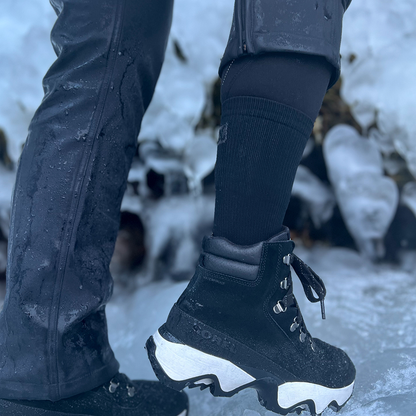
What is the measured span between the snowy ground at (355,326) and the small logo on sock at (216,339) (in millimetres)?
165

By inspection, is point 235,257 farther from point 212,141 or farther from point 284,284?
point 212,141

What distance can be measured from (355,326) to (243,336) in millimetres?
558

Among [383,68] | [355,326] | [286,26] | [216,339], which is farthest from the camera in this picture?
[383,68]

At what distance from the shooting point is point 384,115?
1597 millimetres

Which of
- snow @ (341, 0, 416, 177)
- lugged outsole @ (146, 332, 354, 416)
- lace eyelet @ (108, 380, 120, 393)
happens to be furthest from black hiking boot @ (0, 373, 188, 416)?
snow @ (341, 0, 416, 177)

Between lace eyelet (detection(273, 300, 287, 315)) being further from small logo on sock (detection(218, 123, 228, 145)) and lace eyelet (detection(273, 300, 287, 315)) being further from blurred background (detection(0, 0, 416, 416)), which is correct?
blurred background (detection(0, 0, 416, 416))

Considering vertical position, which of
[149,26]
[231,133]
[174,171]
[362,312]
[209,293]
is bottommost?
[362,312]

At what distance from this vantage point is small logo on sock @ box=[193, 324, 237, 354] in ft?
2.17

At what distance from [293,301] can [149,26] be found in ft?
1.73

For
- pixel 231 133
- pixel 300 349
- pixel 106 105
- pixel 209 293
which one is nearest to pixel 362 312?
pixel 300 349

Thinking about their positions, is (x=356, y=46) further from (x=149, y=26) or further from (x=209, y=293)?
(x=209, y=293)

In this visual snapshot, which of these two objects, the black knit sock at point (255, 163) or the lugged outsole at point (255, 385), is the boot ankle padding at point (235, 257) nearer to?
the black knit sock at point (255, 163)

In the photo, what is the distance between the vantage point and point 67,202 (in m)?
0.67

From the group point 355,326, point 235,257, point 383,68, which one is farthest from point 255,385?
point 383,68
